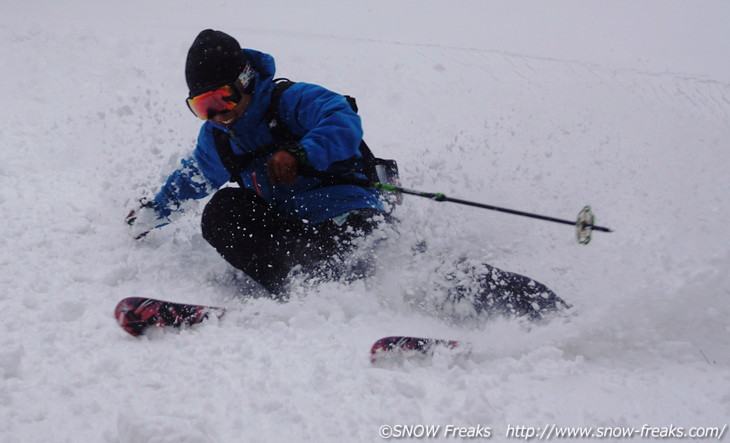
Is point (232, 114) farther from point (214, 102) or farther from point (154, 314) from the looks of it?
point (154, 314)

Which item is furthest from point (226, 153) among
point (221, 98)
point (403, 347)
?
point (403, 347)

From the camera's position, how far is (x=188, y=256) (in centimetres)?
333

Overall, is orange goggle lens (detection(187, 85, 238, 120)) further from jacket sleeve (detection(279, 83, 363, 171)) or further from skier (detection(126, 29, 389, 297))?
jacket sleeve (detection(279, 83, 363, 171))

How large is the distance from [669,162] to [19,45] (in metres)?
8.61

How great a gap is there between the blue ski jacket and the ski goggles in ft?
0.34

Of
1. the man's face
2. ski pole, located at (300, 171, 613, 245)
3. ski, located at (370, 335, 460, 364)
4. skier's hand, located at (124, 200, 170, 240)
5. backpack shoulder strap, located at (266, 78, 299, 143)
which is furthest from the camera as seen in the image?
skier's hand, located at (124, 200, 170, 240)

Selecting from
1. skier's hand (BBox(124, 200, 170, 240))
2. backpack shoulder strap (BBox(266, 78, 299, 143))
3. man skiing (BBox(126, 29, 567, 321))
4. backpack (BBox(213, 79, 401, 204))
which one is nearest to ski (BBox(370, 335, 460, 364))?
man skiing (BBox(126, 29, 567, 321))

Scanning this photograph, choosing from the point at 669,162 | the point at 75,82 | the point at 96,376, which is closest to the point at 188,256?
the point at 96,376

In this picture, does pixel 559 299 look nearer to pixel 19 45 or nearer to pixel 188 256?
pixel 188 256

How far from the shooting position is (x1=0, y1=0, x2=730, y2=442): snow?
177 cm

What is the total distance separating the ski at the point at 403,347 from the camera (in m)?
2.13

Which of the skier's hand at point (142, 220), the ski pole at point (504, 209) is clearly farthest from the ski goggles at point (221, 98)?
the skier's hand at point (142, 220)

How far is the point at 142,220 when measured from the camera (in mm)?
3402

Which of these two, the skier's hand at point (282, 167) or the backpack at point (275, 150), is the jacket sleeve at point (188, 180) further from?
A: the skier's hand at point (282, 167)
